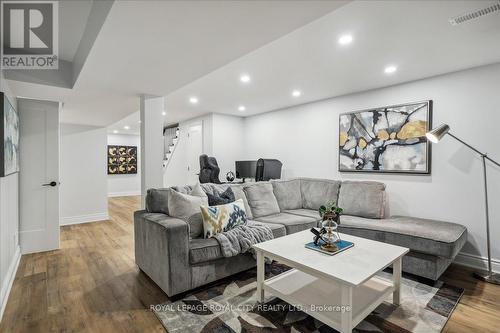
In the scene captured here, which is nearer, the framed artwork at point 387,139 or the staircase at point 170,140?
the framed artwork at point 387,139

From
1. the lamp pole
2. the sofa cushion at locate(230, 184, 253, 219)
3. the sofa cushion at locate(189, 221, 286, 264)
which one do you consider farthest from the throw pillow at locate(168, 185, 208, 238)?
the lamp pole

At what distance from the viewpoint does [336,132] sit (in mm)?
4199

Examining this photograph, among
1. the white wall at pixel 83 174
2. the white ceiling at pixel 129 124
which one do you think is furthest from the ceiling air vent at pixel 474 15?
the white wall at pixel 83 174

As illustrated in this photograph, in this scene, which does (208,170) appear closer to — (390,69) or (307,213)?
(307,213)

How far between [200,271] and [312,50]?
236cm

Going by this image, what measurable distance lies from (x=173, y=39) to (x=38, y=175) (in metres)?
3.19

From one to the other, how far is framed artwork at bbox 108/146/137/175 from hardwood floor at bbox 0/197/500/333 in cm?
566

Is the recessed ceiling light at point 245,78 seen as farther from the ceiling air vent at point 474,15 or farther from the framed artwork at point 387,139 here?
the ceiling air vent at point 474,15

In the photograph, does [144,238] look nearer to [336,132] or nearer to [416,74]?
[336,132]

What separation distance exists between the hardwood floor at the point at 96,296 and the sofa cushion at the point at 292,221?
4.77 feet

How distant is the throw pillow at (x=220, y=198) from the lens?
2734 millimetres

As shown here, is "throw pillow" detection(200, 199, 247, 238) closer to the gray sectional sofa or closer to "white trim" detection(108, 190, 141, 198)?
the gray sectional sofa

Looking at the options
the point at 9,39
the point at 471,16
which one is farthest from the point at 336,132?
the point at 9,39

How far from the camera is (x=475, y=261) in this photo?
2891 mm
